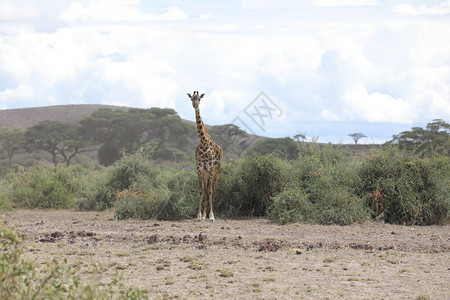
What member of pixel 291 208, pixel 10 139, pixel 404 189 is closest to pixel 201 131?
pixel 291 208

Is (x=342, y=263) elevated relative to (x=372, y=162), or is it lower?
lower

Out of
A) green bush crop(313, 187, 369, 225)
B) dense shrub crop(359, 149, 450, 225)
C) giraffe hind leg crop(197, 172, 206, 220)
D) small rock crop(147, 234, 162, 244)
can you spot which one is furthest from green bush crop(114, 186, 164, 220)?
dense shrub crop(359, 149, 450, 225)

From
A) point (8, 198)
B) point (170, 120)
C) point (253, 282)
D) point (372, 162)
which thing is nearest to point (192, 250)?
point (253, 282)

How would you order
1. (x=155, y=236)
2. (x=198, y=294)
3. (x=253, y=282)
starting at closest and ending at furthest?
(x=198, y=294)
(x=253, y=282)
(x=155, y=236)

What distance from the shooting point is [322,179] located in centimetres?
1365

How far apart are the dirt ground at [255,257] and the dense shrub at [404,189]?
51cm

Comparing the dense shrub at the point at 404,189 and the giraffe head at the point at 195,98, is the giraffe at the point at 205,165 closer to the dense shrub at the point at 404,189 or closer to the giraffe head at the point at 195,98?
the giraffe head at the point at 195,98

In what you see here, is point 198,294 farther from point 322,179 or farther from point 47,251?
point 322,179

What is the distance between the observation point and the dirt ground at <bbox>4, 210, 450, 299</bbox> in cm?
670

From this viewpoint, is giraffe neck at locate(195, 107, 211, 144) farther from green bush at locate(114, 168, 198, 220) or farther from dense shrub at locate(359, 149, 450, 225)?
dense shrub at locate(359, 149, 450, 225)

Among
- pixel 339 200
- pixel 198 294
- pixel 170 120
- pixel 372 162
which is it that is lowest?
pixel 198 294

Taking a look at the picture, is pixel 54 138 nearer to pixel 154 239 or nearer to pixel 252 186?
pixel 252 186

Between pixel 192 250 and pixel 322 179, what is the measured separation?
217 inches

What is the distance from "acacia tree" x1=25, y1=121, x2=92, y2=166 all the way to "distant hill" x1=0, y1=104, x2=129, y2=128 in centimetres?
2202
